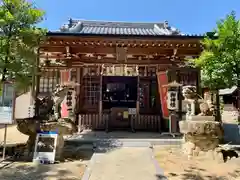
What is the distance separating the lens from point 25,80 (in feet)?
19.9

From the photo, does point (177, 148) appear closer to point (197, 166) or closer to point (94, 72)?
point (197, 166)

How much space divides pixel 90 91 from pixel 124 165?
672 cm

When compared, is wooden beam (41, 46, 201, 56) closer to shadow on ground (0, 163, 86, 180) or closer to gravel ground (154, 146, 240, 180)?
gravel ground (154, 146, 240, 180)

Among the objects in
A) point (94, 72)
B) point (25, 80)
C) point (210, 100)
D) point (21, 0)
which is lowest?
point (210, 100)

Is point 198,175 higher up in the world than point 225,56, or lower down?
lower down

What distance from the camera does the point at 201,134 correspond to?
6453mm

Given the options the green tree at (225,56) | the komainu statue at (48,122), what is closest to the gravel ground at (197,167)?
the green tree at (225,56)

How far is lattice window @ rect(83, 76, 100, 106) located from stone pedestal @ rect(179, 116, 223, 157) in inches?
236

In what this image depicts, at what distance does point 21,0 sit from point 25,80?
2250mm

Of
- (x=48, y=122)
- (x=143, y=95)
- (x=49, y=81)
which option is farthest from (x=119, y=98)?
(x=48, y=122)

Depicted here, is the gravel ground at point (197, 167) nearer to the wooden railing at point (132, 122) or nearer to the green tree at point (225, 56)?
the green tree at point (225, 56)

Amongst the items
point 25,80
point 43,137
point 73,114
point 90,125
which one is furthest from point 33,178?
point 90,125

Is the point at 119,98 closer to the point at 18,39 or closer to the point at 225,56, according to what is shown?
the point at 225,56

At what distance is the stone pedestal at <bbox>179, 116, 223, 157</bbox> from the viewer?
21.0 ft
